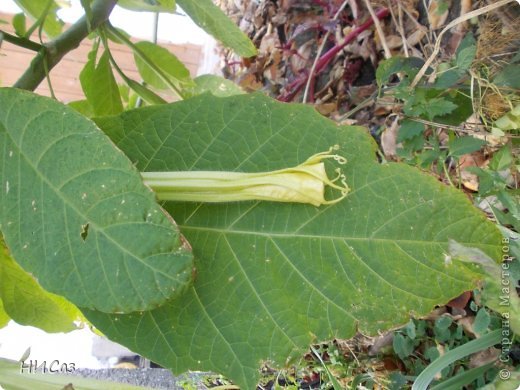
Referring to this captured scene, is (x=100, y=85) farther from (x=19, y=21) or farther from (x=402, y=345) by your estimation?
(x=402, y=345)

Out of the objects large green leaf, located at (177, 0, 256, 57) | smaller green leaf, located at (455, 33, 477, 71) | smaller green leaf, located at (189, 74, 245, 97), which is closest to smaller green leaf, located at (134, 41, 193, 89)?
smaller green leaf, located at (189, 74, 245, 97)

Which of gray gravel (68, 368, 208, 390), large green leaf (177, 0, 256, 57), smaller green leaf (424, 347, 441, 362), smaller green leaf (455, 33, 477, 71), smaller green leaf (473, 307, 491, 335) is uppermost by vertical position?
large green leaf (177, 0, 256, 57)

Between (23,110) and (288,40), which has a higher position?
(23,110)

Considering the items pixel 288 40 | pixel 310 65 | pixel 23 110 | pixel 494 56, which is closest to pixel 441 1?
pixel 494 56

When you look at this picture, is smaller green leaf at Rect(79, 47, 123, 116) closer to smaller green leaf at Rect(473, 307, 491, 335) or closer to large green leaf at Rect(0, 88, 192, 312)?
large green leaf at Rect(0, 88, 192, 312)

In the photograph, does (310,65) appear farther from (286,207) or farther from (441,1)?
(286,207)

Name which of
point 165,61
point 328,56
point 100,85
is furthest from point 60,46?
point 328,56
